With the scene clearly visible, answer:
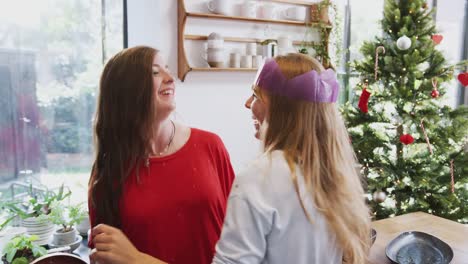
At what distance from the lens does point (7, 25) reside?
2.15 metres

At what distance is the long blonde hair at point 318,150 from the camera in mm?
852

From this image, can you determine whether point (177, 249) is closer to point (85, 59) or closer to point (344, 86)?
point (85, 59)

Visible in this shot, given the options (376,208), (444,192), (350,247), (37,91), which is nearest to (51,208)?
(37,91)

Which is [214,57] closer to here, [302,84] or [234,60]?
[234,60]

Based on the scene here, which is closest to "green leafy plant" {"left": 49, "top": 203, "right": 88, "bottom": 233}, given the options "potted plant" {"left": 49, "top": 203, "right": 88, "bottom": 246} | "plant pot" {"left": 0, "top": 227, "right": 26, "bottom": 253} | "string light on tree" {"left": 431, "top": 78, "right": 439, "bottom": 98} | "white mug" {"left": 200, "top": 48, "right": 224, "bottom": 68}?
"potted plant" {"left": 49, "top": 203, "right": 88, "bottom": 246}

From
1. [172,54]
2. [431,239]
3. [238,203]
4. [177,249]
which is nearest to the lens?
[238,203]

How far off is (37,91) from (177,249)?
61.3 inches

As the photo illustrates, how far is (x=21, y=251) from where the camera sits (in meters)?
1.64

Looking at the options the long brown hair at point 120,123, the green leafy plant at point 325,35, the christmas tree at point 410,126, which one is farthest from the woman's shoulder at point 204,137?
the green leafy plant at point 325,35

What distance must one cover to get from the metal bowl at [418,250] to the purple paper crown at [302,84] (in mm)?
882

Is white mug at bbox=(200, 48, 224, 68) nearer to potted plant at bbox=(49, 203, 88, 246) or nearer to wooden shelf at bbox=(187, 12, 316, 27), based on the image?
wooden shelf at bbox=(187, 12, 316, 27)

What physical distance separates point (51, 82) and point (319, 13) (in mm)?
2069

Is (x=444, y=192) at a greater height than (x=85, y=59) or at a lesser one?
lesser

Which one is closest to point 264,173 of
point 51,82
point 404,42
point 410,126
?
point 51,82
